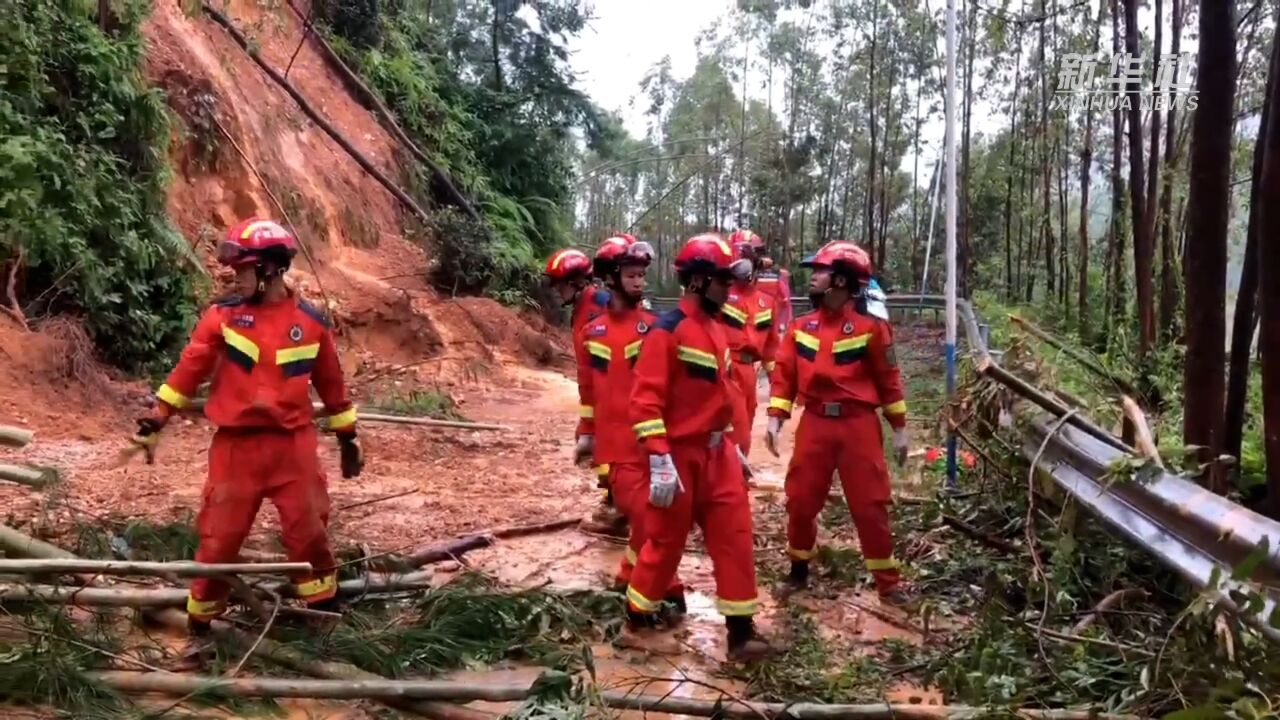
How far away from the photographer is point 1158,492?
145 inches

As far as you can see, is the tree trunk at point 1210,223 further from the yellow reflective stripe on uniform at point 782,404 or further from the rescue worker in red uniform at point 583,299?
the rescue worker in red uniform at point 583,299

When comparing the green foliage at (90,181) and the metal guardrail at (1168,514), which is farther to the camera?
the green foliage at (90,181)

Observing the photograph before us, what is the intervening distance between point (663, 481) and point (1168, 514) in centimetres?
202

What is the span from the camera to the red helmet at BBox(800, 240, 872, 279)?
570cm

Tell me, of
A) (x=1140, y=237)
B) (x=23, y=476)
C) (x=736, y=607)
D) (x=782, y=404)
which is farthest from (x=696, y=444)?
(x=1140, y=237)

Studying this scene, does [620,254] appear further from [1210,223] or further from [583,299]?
[1210,223]

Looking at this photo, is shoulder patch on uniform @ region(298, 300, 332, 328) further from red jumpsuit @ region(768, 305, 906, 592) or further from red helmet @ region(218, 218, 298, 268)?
red jumpsuit @ region(768, 305, 906, 592)

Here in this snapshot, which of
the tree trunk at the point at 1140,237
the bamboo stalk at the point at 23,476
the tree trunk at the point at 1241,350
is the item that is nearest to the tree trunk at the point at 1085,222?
the tree trunk at the point at 1140,237

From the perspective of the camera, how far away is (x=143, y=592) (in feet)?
14.6

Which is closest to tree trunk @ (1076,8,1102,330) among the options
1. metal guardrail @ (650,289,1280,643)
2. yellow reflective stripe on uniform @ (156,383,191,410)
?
metal guardrail @ (650,289,1280,643)

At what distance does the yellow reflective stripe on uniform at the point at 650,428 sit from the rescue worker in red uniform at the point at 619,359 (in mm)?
1025

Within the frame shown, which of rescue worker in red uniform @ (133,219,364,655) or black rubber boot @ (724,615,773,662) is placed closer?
rescue worker in red uniform @ (133,219,364,655)

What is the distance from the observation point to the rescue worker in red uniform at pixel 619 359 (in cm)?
592

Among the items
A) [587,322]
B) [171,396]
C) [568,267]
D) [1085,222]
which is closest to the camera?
[171,396]
